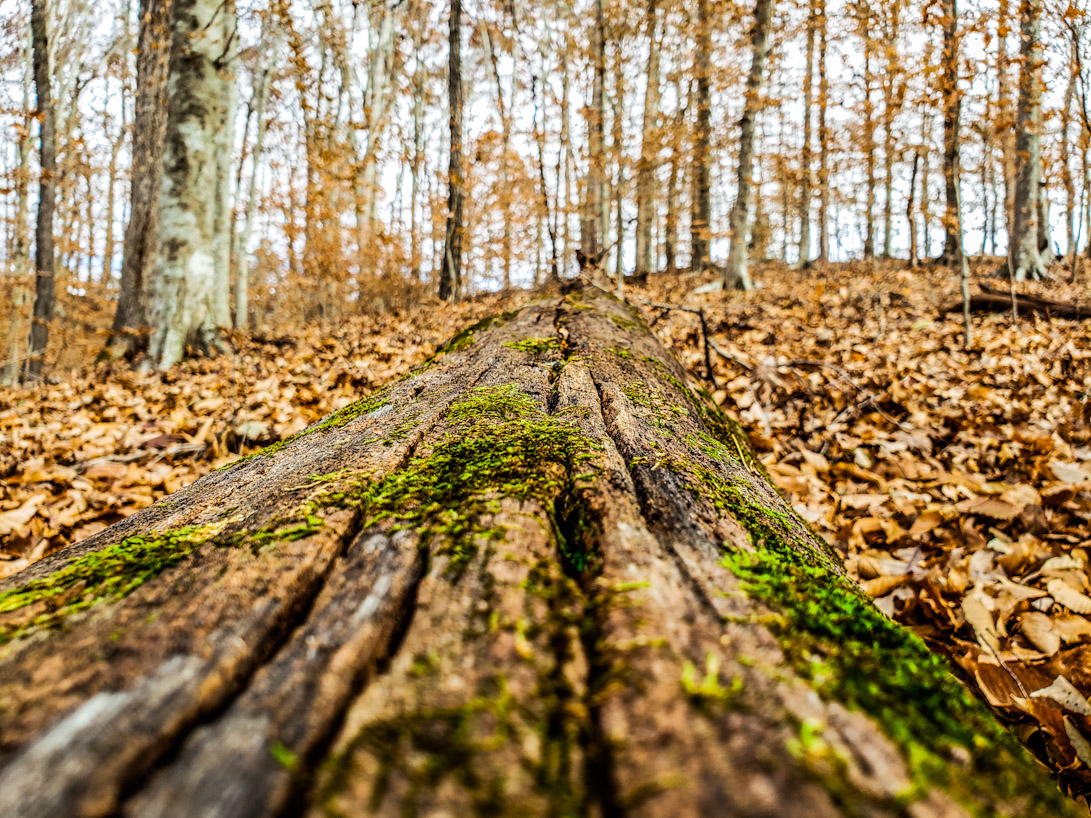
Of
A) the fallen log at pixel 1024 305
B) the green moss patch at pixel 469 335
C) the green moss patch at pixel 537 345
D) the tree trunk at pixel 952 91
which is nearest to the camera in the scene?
the green moss patch at pixel 537 345

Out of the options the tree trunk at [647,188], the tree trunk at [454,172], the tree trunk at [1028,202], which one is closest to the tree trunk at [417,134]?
the tree trunk at [454,172]

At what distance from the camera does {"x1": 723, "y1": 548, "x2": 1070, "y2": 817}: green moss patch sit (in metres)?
0.41

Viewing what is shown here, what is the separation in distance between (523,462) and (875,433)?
105 inches

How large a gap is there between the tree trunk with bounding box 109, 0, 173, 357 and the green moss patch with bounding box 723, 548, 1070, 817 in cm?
561

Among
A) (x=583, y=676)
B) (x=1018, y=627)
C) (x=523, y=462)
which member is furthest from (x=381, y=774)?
(x=1018, y=627)

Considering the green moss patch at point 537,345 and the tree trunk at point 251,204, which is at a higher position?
the tree trunk at point 251,204

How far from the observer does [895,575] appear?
1679 mm

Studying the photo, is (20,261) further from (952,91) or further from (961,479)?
(952,91)

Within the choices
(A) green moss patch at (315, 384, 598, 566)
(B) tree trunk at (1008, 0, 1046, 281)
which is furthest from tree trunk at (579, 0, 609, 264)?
(B) tree trunk at (1008, 0, 1046, 281)

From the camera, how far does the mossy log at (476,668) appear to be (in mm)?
358

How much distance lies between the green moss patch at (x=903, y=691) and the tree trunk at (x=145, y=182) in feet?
18.4

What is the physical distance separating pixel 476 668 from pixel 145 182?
22.7 ft

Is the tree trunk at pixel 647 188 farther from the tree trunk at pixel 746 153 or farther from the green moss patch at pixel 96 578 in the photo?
the green moss patch at pixel 96 578

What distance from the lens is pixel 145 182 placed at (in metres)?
5.33
